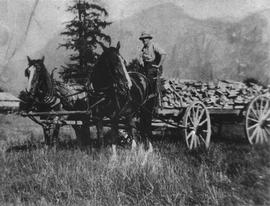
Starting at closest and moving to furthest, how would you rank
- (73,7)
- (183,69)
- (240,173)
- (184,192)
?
(184,192)
(240,173)
(73,7)
(183,69)

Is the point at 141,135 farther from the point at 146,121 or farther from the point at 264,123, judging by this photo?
the point at 264,123

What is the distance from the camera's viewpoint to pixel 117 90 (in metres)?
6.70

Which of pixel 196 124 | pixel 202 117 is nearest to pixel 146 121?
pixel 196 124

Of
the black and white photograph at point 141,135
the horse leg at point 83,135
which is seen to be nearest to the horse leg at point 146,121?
the black and white photograph at point 141,135

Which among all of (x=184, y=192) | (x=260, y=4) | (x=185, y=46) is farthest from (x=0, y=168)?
(x=185, y=46)

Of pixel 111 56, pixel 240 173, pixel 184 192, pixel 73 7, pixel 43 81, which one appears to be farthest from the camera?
pixel 73 7

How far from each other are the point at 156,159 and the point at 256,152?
5.49 ft

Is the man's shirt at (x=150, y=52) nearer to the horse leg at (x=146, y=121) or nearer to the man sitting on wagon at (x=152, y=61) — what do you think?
the man sitting on wagon at (x=152, y=61)

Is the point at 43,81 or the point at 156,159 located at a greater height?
the point at 43,81

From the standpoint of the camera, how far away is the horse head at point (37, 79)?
7.42 metres

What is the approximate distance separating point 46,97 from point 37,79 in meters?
0.45

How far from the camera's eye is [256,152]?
5727mm

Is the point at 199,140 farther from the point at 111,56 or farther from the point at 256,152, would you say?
the point at 111,56

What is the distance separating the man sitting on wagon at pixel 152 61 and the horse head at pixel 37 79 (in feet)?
7.04
